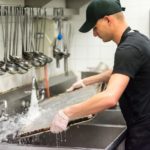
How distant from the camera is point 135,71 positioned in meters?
1.46

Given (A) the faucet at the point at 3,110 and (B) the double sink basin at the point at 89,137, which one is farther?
(A) the faucet at the point at 3,110

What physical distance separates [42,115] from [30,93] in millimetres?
362

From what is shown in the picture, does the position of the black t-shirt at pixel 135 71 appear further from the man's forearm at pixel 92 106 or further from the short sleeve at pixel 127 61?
the man's forearm at pixel 92 106

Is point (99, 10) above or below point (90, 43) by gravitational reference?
above

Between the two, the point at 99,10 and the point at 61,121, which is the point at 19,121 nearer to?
the point at 61,121

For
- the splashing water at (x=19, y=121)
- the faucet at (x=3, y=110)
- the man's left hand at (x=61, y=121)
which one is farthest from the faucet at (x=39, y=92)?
the man's left hand at (x=61, y=121)

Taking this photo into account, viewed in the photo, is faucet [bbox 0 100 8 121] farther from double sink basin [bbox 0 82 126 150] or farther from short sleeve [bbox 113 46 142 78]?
short sleeve [bbox 113 46 142 78]

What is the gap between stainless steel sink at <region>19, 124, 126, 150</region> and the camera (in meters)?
1.68

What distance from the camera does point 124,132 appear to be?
178 centimetres

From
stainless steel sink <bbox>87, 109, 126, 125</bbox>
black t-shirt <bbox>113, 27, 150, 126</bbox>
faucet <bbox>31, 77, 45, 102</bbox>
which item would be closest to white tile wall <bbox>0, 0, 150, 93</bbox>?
faucet <bbox>31, 77, 45, 102</bbox>

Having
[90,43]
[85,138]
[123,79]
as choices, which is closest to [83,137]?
[85,138]

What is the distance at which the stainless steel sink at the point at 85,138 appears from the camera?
66.1 inches

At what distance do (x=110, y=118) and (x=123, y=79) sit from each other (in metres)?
0.83

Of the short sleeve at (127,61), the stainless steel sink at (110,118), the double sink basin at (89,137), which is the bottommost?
the stainless steel sink at (110,118)
